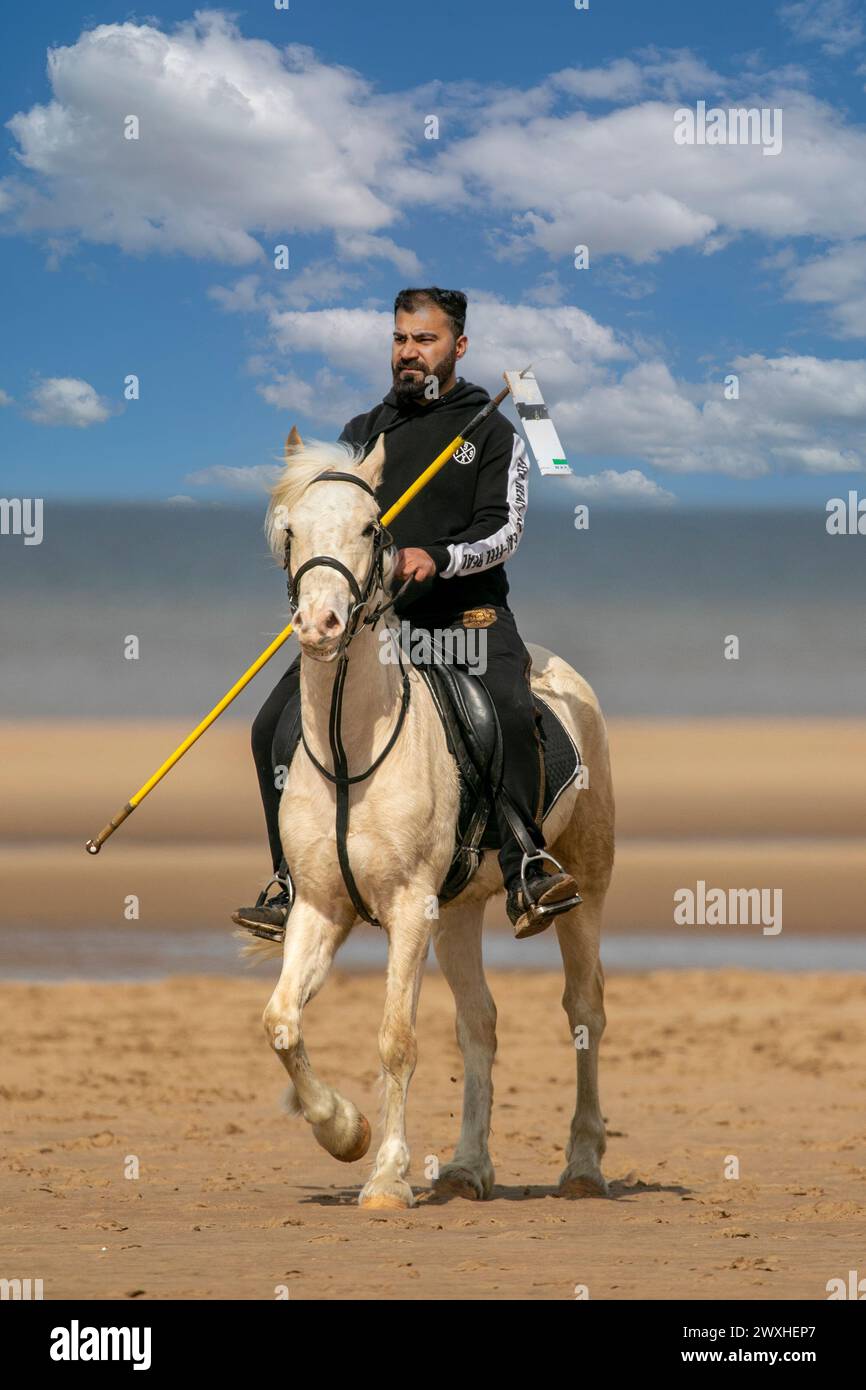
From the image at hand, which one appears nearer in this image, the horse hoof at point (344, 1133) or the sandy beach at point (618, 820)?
the horse hoof at point (344, 1133)

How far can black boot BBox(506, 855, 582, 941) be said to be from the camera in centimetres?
791

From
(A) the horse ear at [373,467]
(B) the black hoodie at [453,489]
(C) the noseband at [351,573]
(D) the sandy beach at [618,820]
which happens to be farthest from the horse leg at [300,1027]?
Result: (D) the sandy beach at [618,820]

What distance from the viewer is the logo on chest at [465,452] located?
834 centimetres

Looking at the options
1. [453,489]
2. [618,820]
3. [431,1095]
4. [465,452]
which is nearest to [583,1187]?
[453,489]

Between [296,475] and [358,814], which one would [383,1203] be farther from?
[296,475]

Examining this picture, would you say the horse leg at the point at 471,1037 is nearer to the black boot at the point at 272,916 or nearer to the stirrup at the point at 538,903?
the stirrup at the point at 538,903

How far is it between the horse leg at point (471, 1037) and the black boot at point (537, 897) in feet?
2.08

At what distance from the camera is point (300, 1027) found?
7355mm

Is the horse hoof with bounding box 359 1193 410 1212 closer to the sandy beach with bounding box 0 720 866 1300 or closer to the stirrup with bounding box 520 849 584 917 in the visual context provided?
the sandy beach with bounding box 0 720 866 1300

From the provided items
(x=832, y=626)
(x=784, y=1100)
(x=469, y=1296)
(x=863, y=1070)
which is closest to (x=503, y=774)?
(x=469, y=1296)

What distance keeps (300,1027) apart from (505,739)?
1.58 meters

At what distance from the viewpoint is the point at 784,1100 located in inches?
477

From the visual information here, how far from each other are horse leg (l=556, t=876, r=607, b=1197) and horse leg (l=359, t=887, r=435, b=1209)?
4.74 feet
